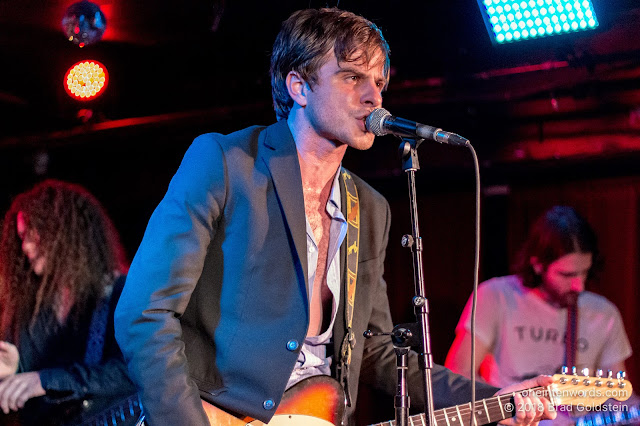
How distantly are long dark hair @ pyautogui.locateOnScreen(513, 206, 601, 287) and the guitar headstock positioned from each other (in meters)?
2.01

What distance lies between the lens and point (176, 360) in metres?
2.36

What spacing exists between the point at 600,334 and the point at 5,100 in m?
4.53

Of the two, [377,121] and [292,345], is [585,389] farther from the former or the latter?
[377,121]

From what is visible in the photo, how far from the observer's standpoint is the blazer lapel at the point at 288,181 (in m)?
2.71

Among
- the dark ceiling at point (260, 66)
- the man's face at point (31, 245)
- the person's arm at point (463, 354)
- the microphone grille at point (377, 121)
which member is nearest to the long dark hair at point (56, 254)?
the man's face at point (31, 245)

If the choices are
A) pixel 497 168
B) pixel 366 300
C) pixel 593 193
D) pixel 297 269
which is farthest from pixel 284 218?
pixel 593 193

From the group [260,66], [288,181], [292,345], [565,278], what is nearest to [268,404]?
[292,345]

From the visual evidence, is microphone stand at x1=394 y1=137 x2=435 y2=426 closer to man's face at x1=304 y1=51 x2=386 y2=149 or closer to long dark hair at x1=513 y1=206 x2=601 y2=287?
man's face at x1=304 y1=51 x2=386 y2=149

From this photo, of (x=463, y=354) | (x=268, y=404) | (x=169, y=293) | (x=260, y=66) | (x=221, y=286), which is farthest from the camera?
(x=260, y=66)

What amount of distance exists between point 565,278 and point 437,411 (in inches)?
99.8

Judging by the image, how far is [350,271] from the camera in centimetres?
307

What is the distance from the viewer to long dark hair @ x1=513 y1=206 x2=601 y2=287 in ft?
16.8

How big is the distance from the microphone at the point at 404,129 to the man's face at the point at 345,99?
0.49ft

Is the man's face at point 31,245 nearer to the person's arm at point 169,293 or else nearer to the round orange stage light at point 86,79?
the round orange stage light at point 86,79
